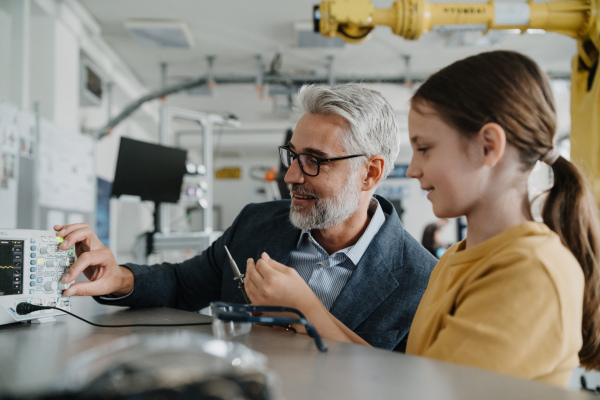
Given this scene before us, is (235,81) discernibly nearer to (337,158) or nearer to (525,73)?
(337,158)

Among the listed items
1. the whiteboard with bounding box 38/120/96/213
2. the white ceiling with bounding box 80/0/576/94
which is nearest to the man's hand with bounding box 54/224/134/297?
the whiteboard with bounding box 38/120/96/213

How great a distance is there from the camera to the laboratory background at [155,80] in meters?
2.95

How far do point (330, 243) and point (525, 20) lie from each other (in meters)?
1.04

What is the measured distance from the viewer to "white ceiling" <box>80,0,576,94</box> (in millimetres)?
4125

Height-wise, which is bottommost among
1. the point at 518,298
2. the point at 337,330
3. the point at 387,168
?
the point at 337,330

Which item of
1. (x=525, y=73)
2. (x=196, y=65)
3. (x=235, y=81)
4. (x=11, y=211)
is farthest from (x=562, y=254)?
(x=196, y=65)

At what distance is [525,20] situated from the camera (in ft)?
5.21

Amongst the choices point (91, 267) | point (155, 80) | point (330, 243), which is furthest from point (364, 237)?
point (155, 80)

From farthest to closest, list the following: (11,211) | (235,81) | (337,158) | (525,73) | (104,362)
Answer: (235,81) → (11,211) → (337,158) → (525,73) → (104,362)

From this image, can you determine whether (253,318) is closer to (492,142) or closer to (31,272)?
(492,142)

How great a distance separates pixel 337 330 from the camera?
2.71 feet

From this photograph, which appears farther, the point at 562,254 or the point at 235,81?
the point at 235,81

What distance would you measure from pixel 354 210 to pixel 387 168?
200 millimetres

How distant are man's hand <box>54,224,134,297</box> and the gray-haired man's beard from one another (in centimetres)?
49
